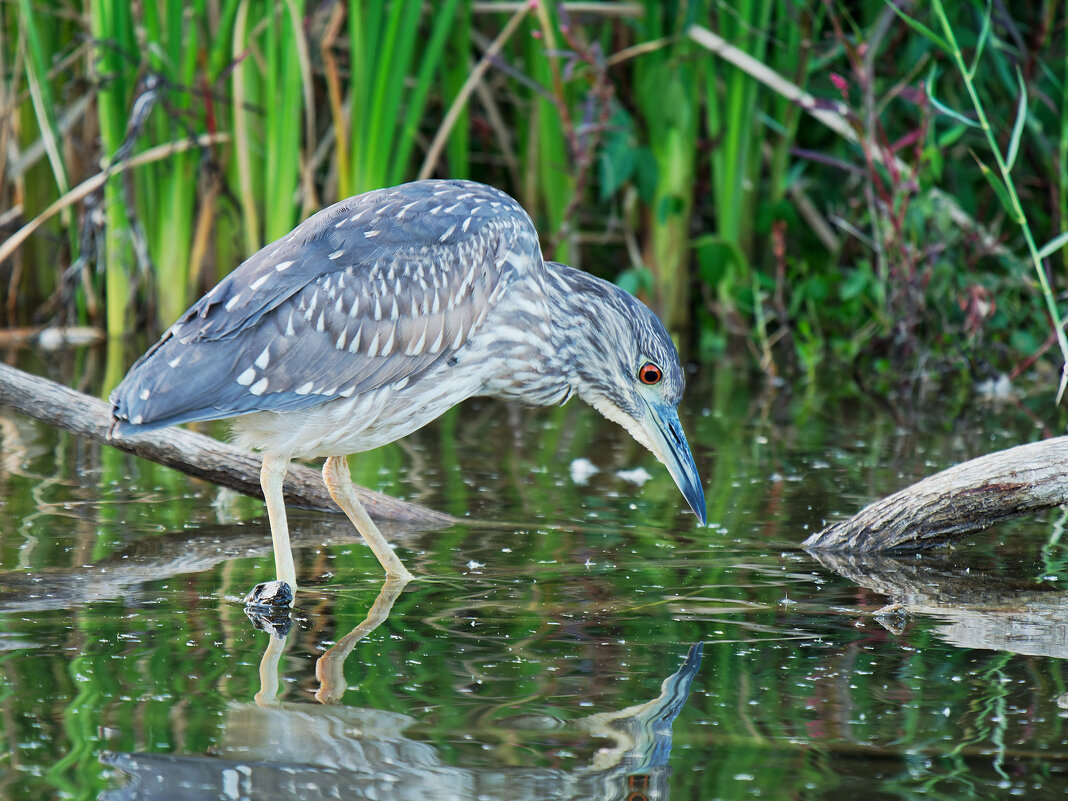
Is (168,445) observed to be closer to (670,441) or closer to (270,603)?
(270,603)

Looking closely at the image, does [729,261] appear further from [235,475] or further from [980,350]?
[235,475]

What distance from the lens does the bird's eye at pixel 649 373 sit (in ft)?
14.4

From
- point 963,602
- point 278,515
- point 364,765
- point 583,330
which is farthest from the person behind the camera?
point 583,330

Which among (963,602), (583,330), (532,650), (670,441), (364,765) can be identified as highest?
(583,330)

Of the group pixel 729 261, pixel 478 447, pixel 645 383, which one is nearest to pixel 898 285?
pixel 729 261

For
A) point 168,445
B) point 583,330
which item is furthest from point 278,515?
point 583,330

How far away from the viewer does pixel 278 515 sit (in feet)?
12.6

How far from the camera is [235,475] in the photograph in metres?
4.66

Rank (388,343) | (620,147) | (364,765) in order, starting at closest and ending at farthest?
(364,765) → (388,343) → (620,147)

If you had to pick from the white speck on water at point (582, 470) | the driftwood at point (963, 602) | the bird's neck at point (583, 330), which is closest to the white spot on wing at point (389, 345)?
the bird's neck at point (583, 330)

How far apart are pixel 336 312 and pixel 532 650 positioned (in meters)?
1.21

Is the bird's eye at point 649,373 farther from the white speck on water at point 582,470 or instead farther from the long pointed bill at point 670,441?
the white speck on water at point 582,470

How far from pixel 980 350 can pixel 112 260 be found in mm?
5259

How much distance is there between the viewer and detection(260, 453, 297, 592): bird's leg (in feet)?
12.4
